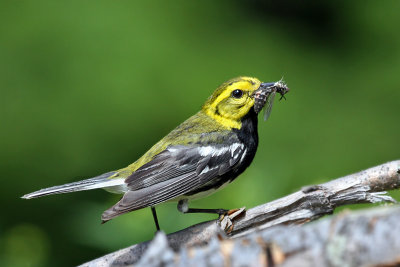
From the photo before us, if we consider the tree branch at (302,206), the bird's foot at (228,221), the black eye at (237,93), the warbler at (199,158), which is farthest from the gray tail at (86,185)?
the black eye at (237,93)

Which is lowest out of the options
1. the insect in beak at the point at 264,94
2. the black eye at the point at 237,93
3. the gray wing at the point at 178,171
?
the gray wing at the point at 178,171

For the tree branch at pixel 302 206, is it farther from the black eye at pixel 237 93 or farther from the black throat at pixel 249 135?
the black eye at pixel 237 93

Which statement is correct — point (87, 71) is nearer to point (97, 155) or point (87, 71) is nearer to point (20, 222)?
point (97, 155)

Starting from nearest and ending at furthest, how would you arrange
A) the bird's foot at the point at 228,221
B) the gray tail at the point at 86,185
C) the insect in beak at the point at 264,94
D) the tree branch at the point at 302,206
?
the tree branch at the point at 302,206 < the bird's foot at the point at 228,221 < the gray tail at the point at 86,185 < the insect in beak at the point at 264,94

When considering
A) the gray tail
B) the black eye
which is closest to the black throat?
the black eye

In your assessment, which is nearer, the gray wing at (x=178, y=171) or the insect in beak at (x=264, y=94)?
the gray wing at (x=178, y=171)

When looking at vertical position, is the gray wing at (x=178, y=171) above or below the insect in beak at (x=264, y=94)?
below

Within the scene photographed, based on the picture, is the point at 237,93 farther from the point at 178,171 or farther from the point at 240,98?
the point at 178,171

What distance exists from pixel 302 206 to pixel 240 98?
1.25 metres

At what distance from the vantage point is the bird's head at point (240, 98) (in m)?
4.04

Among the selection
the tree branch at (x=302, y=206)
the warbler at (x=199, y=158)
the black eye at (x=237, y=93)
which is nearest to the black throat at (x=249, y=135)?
the warbler at (x=199, y=158)

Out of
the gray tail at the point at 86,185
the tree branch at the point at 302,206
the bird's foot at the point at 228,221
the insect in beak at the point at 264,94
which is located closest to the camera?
the tree branch at the point at 302,206

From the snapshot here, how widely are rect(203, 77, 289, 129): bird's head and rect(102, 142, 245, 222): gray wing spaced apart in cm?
28

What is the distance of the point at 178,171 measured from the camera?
367 centimetres
